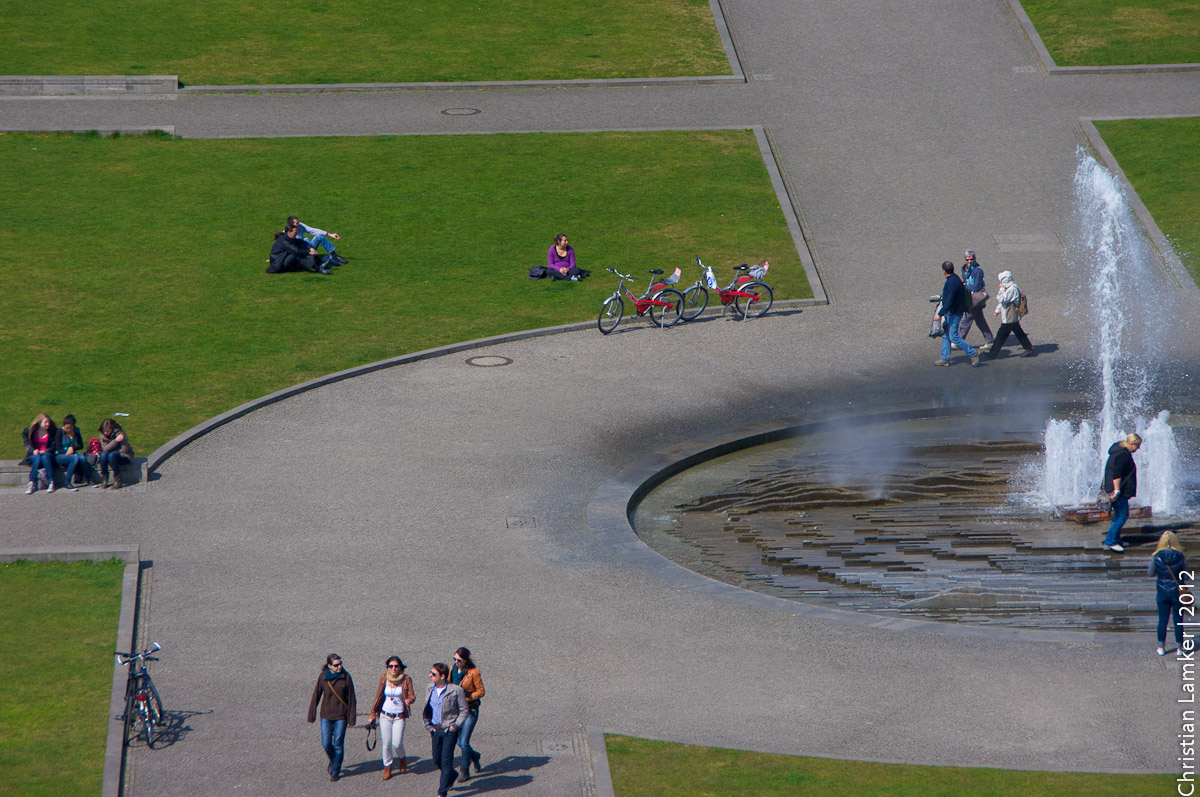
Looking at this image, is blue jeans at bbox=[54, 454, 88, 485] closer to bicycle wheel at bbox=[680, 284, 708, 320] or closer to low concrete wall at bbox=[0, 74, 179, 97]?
bicycle wheel at bbox=[680, 284, 708, 320]

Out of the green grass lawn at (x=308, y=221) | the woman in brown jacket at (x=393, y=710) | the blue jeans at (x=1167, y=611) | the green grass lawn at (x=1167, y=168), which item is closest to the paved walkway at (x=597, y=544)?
the woman in brown jacket at (x=393, y=710)

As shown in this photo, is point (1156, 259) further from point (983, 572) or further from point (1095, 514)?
point (983, 572)

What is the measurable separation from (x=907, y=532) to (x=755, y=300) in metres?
9.02

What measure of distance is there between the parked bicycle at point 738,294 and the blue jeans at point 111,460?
35.3 ft

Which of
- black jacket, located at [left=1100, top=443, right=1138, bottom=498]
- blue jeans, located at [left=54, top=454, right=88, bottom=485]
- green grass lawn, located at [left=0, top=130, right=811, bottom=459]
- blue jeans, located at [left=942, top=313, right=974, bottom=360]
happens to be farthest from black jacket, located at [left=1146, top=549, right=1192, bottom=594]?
blue jeans, located at [left=54, top=454, right=88, bottom=485]

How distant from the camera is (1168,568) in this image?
1423 cm

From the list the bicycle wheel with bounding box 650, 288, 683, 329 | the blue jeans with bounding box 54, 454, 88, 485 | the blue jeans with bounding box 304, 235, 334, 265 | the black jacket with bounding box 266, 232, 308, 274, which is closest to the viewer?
the blue jeans with bounding box 54, 454, 88, 485

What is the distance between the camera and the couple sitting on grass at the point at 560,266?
2730 cm

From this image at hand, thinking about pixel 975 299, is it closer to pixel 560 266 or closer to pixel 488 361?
pixel 560 266

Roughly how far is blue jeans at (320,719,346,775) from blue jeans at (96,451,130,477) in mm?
8004

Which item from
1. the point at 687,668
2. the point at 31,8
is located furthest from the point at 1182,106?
the point at 31,8

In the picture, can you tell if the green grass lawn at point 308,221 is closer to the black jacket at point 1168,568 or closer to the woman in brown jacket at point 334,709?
the woman in brown jacket at point 334,709

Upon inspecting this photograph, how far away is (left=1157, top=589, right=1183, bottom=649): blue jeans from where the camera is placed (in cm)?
1405

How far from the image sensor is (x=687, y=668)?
14.2 m
